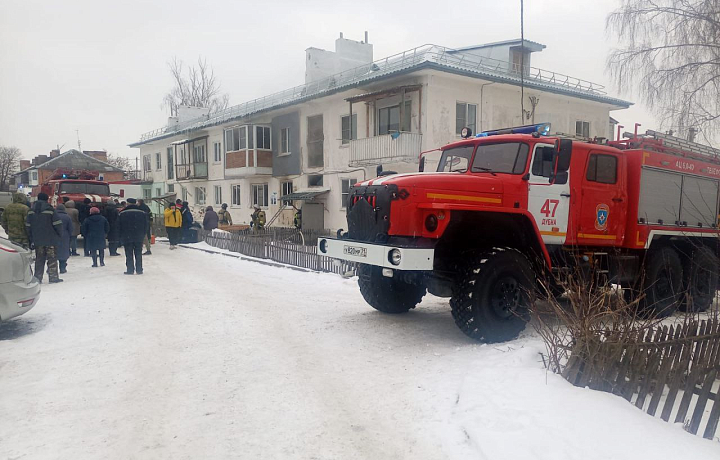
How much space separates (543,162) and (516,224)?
98 cm

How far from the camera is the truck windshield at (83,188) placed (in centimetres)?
1823

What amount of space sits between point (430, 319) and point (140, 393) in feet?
14.1

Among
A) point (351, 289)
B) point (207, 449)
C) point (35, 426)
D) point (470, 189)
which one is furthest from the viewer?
point (351, 289)

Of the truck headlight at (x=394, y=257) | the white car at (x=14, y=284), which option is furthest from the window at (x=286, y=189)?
the truck headlight at (x=394, y=257)

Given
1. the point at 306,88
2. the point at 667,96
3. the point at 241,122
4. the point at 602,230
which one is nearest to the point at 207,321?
the point at 602,230

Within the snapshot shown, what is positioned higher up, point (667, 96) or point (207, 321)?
point (667, 96)

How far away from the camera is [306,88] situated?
2420 cm

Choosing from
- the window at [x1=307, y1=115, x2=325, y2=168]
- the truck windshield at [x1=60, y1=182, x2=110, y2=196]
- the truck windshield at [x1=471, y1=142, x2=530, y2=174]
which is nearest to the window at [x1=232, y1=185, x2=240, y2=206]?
the window at [x1=307, y1=115, x2=325, y2=168]

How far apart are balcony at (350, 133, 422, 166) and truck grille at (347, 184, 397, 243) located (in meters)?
11.2

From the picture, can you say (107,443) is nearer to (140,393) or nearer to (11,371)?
(140,393)

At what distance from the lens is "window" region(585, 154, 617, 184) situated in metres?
7.22

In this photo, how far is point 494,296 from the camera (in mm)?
6035

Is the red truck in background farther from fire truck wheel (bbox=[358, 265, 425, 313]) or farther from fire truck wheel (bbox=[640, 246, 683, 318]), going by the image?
fire truck wheel (bbox=[640, 246, 683, 318])

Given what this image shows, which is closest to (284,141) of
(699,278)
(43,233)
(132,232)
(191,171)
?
(191,171)
